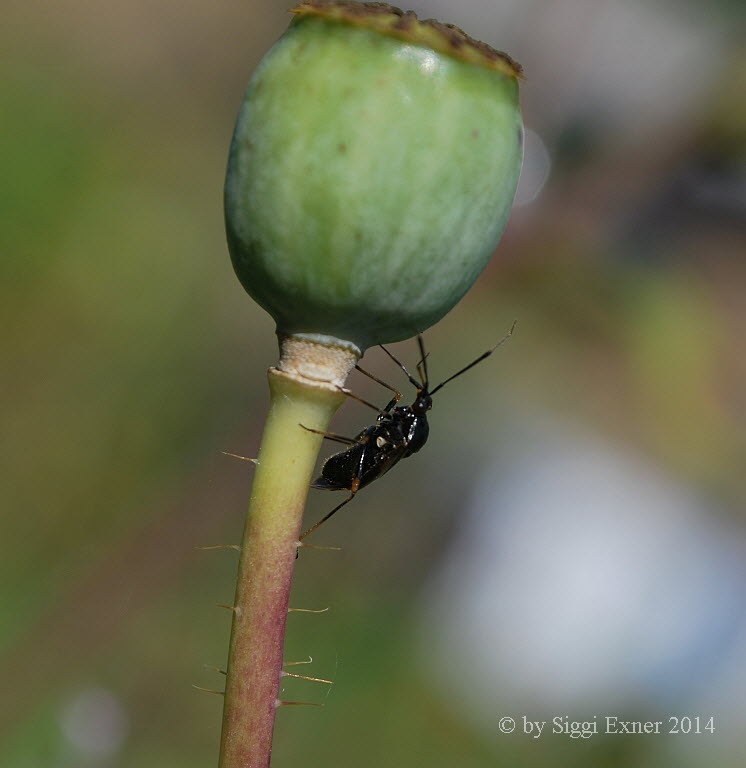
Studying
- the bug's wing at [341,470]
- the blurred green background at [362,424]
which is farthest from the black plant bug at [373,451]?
the blurred green background at [362,424]

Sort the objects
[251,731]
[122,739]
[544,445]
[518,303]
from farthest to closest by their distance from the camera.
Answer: [518,303]
[544,445]
[122,739]
[251,731]

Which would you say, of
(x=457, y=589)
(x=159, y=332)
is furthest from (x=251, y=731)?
(x=159, y=332)

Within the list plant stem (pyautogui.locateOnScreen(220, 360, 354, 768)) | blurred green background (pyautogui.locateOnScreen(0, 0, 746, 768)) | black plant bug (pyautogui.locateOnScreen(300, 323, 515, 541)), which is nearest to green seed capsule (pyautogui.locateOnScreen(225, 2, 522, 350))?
plant stem (pyautogui.locateOnScreen(220, 360, 354, 768))

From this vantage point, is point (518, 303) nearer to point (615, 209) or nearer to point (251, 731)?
point (615, 209)

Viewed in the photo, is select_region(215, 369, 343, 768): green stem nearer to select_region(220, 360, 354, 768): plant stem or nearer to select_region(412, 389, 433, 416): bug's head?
select_region(220, 360, 354, 768): plant stem

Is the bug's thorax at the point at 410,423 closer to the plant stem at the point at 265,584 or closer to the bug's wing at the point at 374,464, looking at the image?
the bug's wing at the point at 374,464

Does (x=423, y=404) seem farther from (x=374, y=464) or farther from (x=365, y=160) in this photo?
(x=365, y=160)

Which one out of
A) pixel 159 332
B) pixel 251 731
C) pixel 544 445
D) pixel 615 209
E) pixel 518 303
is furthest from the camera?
pixel 615 209
